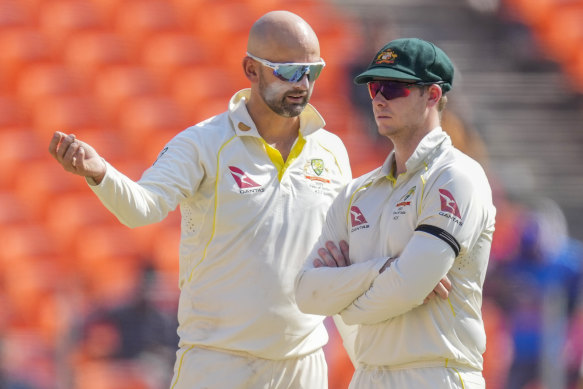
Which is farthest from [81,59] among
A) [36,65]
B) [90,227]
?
[90,227]

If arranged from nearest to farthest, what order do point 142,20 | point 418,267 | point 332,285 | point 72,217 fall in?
point 418,267, point 332,285, point 72,217, point 142,20

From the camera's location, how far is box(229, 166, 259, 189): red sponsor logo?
3943mm

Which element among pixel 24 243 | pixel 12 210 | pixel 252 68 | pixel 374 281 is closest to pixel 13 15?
pixel 12 210

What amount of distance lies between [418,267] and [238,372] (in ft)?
3.16

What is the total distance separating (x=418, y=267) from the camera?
10.7 feet

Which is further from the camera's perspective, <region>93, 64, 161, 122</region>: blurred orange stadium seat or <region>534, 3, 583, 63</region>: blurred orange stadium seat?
<region>534, 3, 583, 63</region>: blurred orange stadium seat

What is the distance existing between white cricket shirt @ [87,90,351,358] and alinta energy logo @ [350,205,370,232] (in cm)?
41

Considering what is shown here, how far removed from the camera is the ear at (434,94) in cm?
347

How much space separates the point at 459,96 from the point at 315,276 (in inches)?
241

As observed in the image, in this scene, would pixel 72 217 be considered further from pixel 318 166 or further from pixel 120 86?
pixel 318 166

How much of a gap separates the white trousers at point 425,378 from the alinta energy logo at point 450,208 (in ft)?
1.60

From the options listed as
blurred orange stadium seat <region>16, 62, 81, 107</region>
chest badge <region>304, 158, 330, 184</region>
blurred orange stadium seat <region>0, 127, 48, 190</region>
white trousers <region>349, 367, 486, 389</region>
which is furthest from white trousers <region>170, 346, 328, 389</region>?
blurred orange stadium seat <region>16, 62, 81, 107</region>

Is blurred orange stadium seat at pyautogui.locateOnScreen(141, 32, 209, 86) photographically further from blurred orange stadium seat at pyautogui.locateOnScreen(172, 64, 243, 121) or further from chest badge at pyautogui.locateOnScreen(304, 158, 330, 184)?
chest badge at pyautogui.locateOnScreen(304, 158, 330, 184)

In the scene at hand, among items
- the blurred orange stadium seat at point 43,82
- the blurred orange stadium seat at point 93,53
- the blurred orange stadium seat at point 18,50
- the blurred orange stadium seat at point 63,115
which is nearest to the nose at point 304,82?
the blurred orange stadium seat at point 63,115
